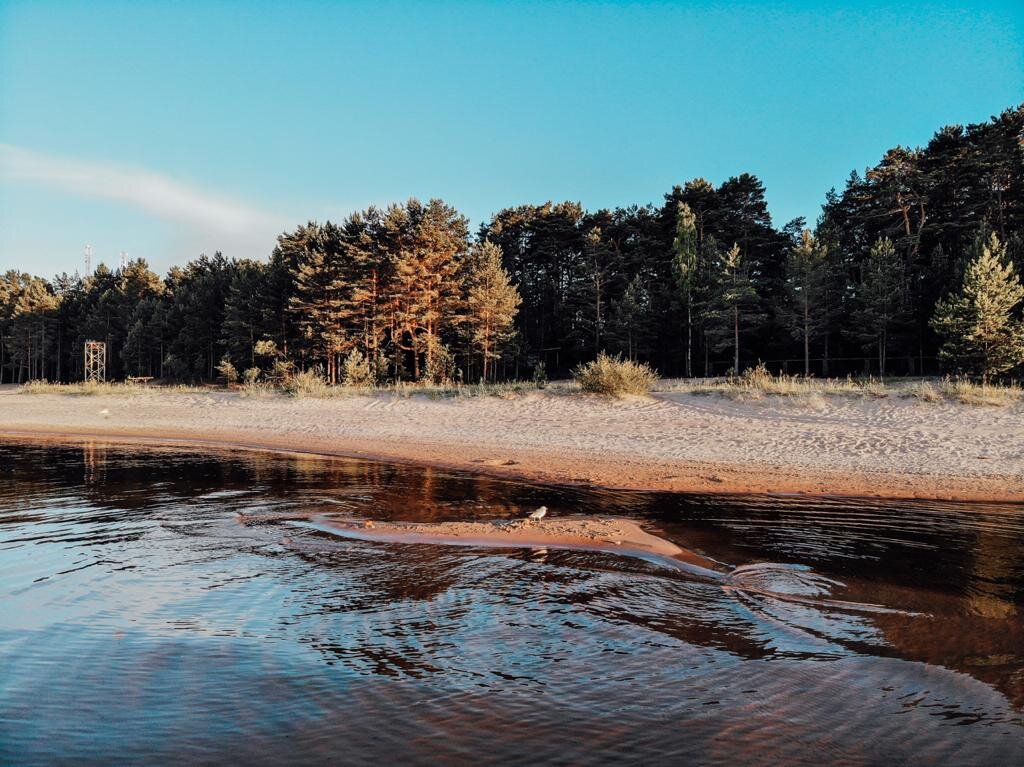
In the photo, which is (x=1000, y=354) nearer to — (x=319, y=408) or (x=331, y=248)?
(x=319, y=408)

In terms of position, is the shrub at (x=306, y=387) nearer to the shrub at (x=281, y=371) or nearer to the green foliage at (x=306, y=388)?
the green foliage at (x=306, y=388)

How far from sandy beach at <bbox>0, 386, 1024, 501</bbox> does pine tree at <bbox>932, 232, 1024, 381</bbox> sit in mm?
12726

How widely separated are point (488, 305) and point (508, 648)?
36.8 m

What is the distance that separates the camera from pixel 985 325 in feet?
89.5

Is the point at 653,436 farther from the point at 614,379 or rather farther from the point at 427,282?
the point at 427,282

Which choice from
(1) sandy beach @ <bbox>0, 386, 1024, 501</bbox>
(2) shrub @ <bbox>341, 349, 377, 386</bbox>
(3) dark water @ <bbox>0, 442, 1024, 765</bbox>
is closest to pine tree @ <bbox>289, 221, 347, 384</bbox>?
(2) shrub @ <bbox>341, 349, 377, 386</bbox>

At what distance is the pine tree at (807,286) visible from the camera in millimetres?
38625

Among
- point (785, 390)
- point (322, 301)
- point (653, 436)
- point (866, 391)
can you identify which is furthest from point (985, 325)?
point (322, 301)

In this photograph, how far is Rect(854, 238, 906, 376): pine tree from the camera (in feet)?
119

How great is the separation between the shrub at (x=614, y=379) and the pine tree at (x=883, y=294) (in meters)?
21.1

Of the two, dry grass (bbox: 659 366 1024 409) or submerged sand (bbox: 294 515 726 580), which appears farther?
dry grass (bbox: 659 366 1024 409)

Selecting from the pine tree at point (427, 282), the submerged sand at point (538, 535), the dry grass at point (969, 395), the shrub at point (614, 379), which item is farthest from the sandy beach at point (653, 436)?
the pine tree at point (427, 282)

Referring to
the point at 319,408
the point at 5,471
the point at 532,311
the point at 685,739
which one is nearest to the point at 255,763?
the point at 685,739

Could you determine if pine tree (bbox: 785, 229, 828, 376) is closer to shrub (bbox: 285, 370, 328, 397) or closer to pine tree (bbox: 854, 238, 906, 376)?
pine tree (bbox: 854, 238, 906, 376)
